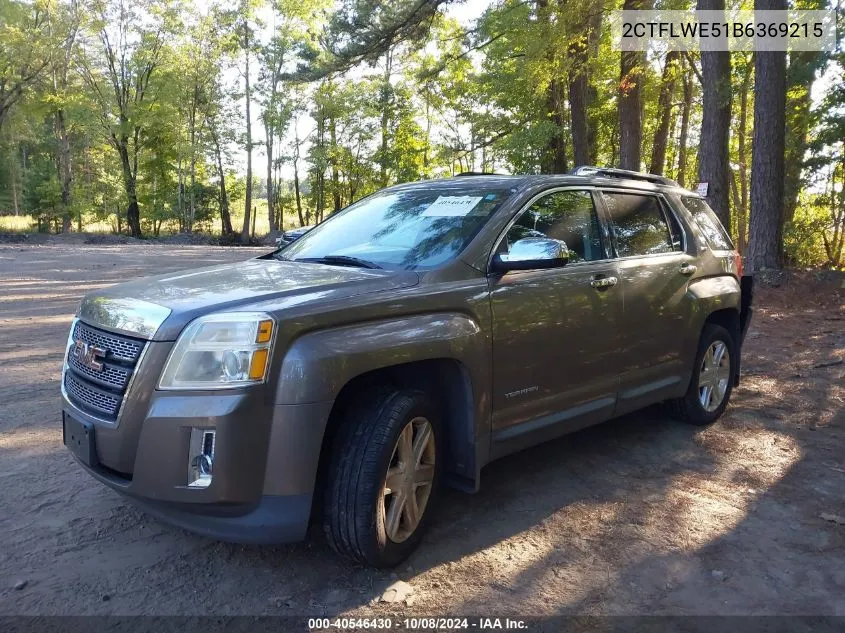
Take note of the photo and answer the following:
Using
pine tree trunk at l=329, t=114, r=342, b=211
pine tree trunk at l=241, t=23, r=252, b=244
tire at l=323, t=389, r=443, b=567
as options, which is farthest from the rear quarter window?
pine tree trunk at l=329, t=114, r=342, b=211

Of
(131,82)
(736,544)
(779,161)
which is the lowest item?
(736,544)

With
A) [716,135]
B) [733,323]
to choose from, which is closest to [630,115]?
[716,135]

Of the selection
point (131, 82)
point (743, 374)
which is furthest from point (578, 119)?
point (131, 82)

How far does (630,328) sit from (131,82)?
128ft

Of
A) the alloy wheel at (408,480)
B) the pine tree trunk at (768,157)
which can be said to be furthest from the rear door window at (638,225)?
the pine tree trunk at (768,157)

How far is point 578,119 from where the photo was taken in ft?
60.7

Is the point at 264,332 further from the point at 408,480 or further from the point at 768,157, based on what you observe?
the point at 768,157

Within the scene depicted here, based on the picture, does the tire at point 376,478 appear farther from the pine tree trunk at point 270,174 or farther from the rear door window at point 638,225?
the pine tree trunk at point 270,174

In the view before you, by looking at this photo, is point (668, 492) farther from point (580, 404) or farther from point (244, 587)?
point (244, 587)

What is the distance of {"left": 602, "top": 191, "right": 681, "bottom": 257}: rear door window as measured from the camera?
13.8 ft

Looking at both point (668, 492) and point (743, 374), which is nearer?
point (668, 492)

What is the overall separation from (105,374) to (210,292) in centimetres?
55

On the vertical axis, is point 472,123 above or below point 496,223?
above

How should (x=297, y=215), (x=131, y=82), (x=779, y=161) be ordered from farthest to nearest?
(x=297, y=215) < (x=131, y=82) < (x=779, y=161)
